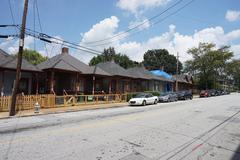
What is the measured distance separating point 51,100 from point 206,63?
61.3 metres

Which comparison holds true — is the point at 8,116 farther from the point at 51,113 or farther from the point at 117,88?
the point at 117,88

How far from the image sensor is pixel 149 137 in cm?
826

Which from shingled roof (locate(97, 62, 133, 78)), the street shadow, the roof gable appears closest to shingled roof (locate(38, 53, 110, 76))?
the roof gable

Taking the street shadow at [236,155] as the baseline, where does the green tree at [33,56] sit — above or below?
above

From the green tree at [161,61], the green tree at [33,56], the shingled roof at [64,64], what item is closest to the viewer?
the shingled roof at [64,64]

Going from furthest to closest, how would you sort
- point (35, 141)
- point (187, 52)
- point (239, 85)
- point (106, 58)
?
1. point (239, 85)
2. point (187, 52)
3. point (106, 58)
4. point (35, 141)

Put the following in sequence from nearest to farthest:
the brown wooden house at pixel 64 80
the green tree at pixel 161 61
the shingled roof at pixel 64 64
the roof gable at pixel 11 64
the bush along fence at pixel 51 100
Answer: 1. the bush along fence at pixel 51 100
2. the roof gable at pixel 11 64
3. the shingled roof at pixel 64 64
4. the brown wooden house at pixel 64 80
5. the green tree at pixel 161 61

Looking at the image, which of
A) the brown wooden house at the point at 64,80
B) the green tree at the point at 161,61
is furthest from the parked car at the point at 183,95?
the green tree at the point at 161,61

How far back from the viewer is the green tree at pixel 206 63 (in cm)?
6681

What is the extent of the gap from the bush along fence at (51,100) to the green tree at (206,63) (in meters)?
51.6

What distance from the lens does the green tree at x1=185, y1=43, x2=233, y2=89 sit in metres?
66.8

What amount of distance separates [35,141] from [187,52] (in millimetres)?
70273

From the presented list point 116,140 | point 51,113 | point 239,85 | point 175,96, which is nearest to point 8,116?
point 51,113

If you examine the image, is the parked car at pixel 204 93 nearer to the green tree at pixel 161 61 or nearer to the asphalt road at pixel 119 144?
the green tree at pixel 161 61
